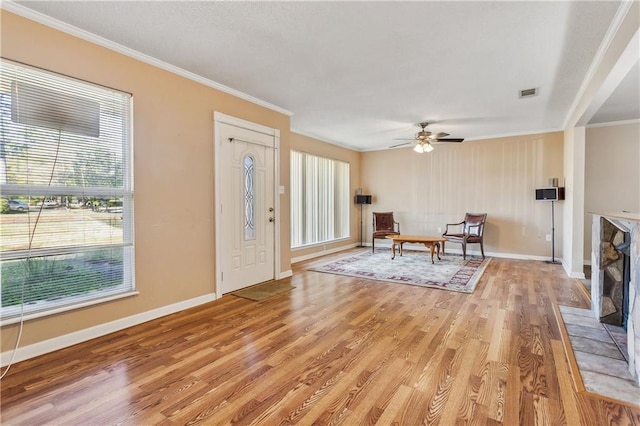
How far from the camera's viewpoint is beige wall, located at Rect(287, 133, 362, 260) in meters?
6.12

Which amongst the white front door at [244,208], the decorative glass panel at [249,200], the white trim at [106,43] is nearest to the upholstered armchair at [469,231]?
the white front door at [244,208]

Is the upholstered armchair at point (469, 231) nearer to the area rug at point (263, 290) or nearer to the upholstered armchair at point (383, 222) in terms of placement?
the upholstered armchair at point (383, 222)

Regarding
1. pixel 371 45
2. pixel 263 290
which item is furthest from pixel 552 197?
pixel 263 290

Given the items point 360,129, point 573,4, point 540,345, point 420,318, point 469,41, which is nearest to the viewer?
point 573,4

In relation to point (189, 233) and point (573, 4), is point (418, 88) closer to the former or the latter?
point (573, 4)

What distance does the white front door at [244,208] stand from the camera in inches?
147

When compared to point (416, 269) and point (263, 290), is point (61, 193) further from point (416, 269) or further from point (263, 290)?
point (416, 269)

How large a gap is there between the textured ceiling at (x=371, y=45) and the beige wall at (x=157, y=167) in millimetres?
211

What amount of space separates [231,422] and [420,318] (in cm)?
203

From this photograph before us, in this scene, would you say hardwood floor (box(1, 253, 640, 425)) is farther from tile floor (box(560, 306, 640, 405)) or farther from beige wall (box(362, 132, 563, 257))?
beige wall (box(362, 132, 563, 257))

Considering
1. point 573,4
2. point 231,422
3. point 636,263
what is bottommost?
point 231,422

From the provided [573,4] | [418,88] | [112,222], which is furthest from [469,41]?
[112,222]

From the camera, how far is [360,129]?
582cm

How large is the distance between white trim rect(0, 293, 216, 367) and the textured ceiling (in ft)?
8.11
